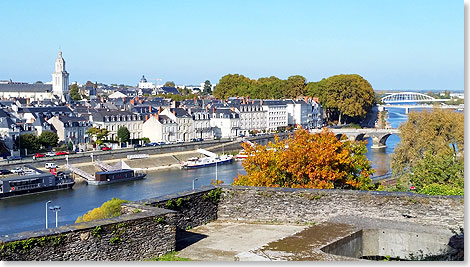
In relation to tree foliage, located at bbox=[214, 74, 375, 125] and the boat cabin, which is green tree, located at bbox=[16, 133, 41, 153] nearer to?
the boat cabin

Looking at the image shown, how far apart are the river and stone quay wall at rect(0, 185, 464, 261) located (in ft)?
45.1

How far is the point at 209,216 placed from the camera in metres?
7.78

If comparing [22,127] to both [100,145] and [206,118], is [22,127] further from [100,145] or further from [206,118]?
[206,118]

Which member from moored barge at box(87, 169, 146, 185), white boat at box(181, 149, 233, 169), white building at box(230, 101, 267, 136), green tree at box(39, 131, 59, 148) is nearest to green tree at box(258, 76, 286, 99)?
white building at box(230, 101, 267, 136)

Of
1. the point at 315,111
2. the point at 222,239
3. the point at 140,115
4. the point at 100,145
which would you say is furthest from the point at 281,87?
the point at 222,239

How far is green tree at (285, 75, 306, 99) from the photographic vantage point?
69000 mm

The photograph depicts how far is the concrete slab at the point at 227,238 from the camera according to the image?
255 inches

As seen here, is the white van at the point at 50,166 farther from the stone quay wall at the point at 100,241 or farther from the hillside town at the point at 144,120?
the stone quay wall at the point at 100,241

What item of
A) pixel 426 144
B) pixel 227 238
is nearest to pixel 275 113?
pixel 426 144

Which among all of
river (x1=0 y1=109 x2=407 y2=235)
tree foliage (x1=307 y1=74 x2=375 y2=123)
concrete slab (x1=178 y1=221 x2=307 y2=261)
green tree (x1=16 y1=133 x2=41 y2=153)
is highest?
tree foliage (x1=307 y1=74 x2=375 y2=123)

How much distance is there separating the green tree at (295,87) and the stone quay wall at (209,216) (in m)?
61.6

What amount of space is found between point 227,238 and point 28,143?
110 ft

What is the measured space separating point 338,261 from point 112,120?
41938 mm

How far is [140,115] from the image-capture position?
48312mm
